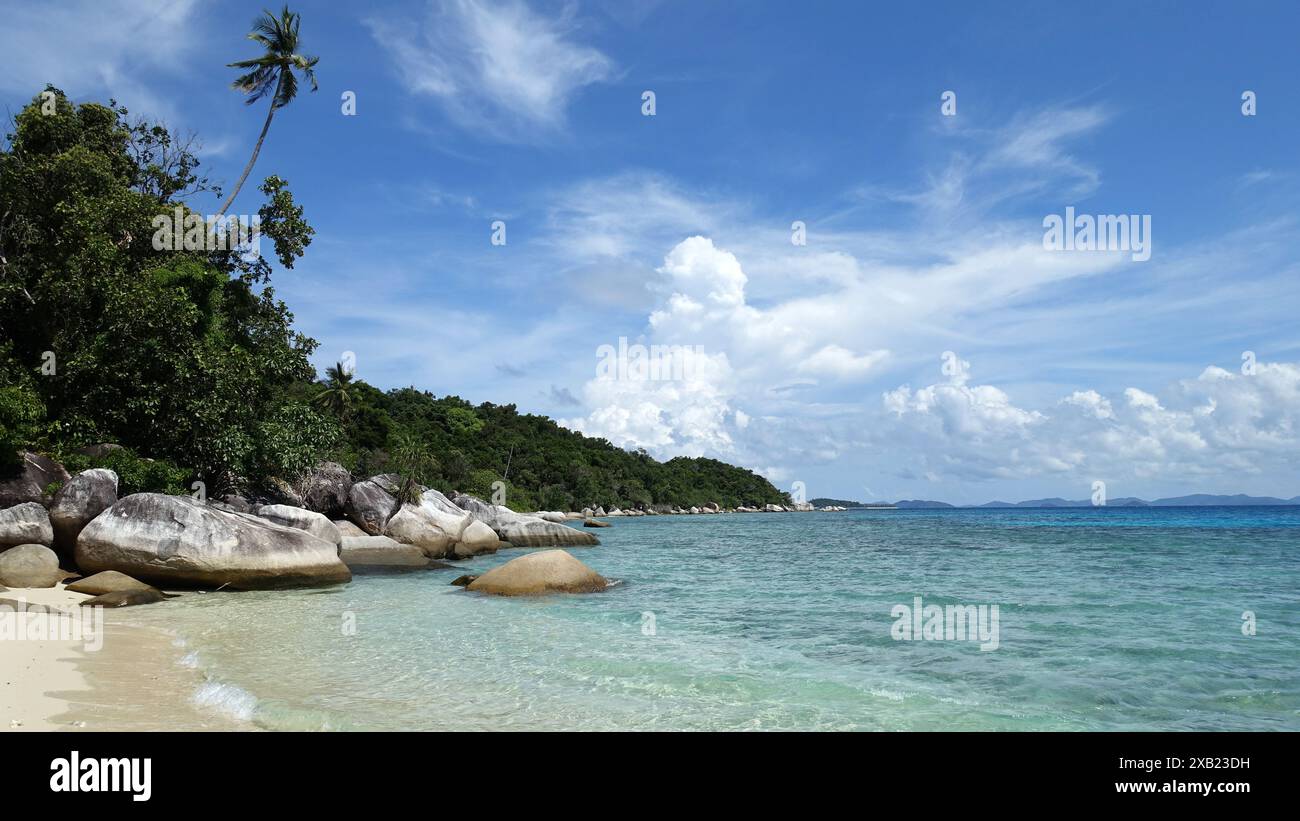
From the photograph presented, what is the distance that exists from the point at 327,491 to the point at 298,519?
23.3ft

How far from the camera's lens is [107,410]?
68.7 ft

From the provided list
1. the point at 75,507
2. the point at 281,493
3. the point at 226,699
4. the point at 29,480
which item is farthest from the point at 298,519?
the point at 226,699

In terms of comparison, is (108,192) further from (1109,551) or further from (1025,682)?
(1109,551)

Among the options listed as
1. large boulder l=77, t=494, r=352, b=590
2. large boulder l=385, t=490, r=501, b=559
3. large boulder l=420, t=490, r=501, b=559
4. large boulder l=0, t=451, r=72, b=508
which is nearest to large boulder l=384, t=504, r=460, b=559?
large boulder l=385, t=490, r=501, b=559

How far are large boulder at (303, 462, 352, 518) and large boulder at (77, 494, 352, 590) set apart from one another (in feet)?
37.6

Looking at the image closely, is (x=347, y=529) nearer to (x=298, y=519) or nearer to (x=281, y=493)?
(x=281, y=493)

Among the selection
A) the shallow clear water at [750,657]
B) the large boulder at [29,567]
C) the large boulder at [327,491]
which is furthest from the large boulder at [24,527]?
the large boulder at [327,491]

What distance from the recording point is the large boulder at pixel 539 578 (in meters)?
16.2

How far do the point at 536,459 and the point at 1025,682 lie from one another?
260 feet

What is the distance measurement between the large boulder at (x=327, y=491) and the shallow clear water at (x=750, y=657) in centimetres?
1091

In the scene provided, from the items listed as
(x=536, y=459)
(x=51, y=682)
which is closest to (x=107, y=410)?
(x=51, y=682)

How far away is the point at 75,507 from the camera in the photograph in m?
16.0
